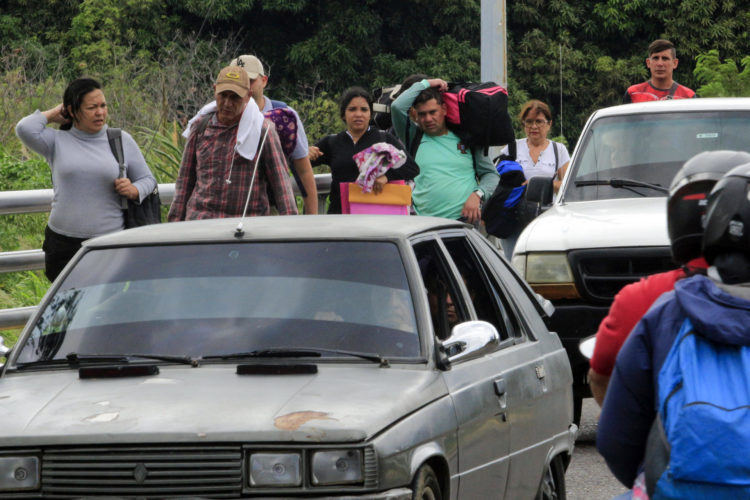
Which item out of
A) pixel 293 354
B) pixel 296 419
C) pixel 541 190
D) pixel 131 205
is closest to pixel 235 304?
pixel 293 354

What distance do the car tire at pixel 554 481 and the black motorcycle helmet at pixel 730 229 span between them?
3009 mm

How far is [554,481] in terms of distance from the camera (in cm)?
595

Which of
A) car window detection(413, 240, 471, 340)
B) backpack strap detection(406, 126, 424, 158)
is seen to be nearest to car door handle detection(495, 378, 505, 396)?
car window detection(413, 240, 471, 340)

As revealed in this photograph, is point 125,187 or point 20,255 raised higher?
point 125,187

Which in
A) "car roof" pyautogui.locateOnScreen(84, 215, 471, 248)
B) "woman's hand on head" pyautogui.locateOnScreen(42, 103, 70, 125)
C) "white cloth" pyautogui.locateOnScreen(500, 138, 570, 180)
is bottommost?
"white cloth" pyautogui.locateOnScreen(500, 138, 570, 180)

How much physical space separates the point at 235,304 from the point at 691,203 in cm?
230

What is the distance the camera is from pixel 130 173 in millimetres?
8438

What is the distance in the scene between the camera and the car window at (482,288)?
5637 millimetres

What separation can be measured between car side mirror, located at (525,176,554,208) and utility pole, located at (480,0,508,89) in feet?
18.1

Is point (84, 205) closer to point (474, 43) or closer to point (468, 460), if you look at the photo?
point (468, 460)

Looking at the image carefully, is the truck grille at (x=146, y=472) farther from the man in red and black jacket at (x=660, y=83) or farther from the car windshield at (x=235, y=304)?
the man in red and black jacket at (x=660, y=83)

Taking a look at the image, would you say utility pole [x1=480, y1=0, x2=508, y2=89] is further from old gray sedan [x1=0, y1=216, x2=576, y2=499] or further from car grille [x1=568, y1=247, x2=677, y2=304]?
old gray sedan [x1=0, y1=216, x2=576, y2=499]

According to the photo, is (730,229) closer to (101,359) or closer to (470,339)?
(470,339)

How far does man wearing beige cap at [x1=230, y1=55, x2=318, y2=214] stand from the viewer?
8672 millimetres
